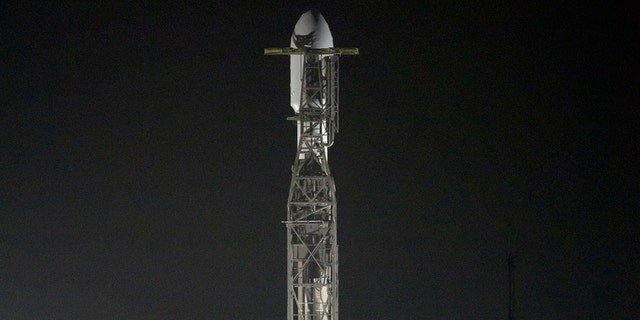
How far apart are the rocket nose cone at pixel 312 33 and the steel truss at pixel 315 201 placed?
0.99 ft

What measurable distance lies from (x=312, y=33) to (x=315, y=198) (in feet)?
8.36

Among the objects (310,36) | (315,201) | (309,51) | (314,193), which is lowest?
(315,201)

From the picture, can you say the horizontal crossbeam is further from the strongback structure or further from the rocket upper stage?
the rocket upper stage

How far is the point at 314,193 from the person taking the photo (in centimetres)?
1947

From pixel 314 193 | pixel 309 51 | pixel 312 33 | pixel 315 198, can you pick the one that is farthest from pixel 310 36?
pixel 315 198

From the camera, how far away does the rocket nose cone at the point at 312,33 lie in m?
19.7

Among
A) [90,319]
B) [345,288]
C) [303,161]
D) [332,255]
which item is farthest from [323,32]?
[90,319]

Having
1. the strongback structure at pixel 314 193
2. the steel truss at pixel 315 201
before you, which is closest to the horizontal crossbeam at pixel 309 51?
the strongback structure at pixel 314 193

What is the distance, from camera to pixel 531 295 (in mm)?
25281

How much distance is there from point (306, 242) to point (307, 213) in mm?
461

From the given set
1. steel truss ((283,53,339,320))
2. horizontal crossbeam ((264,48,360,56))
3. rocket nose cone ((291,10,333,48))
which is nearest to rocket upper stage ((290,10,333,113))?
rocket nose cone ((291,10,333,48))

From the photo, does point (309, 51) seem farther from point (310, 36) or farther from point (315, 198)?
point (315, 198)

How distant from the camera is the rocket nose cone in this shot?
1970 centimetres

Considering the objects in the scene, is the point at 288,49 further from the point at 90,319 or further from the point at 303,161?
the point at 90,319
